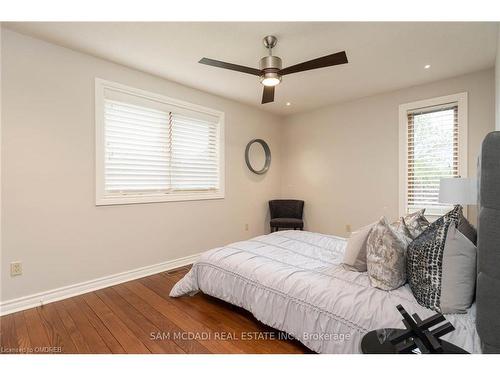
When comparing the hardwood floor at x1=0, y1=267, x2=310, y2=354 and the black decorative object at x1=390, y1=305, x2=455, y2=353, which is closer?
the black decorative object at x1=390, y1=305, x2=455, y2=353

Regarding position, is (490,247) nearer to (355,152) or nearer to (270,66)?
(270,66)

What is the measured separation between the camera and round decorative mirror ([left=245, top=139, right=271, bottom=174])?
4.45m

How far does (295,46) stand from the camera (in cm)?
250

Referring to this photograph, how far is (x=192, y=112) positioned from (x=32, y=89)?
1.76 meters

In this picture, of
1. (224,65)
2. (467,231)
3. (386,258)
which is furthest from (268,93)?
(467,231)

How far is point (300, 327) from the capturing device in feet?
5.32

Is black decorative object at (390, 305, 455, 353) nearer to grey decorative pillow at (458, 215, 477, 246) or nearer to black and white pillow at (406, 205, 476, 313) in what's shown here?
black and white pillow at (406, 205, 476, 313)

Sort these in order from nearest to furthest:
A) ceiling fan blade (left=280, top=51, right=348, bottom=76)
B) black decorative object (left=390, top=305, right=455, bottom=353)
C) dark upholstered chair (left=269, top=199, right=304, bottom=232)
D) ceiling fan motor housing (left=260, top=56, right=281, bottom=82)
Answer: black decorative object (left=390, top=305, right=455, bottom=353)
ceiling fan blade (left=280, top=51, right=348, bottom=76)
ceiling fan motor housing (left=260, top=56, right=281, bottom=82)
dark upholstered chair (left=269, top=199, right=304, bottom=232)

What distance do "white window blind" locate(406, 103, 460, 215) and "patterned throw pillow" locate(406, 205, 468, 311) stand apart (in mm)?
2255

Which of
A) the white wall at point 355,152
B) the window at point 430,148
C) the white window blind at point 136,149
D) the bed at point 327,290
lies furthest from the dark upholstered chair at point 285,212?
the white window blind at point 136,149

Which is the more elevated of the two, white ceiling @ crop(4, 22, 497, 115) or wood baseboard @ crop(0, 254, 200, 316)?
white ceiling @ crop(4, 22, 497, 115)

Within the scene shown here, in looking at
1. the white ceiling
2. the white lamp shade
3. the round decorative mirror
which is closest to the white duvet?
the white lamp shade

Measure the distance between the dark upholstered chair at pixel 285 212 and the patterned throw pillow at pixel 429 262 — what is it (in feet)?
9.40
